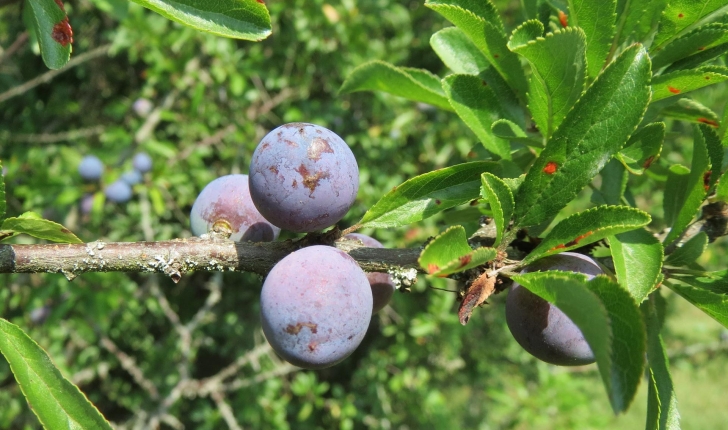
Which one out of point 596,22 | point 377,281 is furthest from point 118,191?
point 596,22

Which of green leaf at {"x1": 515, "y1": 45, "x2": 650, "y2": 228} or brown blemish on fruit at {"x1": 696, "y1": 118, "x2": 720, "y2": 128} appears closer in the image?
green leaf at {"x1": 515, "y1": 45, "x2": 650, "y2": 228}

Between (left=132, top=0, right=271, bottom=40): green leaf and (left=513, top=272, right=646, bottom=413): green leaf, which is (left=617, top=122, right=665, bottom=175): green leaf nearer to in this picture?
(left=513, top=272, right=646, bottom=413): green leaf

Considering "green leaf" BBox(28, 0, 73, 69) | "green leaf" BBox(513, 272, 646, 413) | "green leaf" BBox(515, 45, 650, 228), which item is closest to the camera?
"green leaf" BBox(513, 272, 646, 413)

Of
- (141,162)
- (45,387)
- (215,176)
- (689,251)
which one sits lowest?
(215,176)

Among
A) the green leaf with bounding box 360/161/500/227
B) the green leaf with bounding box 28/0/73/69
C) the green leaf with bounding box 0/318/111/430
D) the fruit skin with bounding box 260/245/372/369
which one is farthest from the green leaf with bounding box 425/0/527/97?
the green leaf with bounding box 0/318/111/430

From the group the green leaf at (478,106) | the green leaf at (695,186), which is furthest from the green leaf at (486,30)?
the green leaf at (695,186)

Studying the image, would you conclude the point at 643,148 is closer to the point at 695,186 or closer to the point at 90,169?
the point at 695,186

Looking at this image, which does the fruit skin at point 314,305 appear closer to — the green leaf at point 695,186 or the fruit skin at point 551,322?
the fruit skin at point 551,322
